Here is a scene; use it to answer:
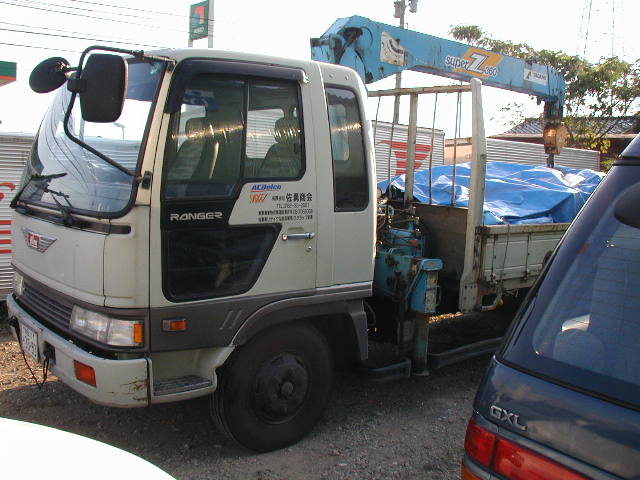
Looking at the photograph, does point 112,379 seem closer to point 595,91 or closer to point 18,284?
point 18,284

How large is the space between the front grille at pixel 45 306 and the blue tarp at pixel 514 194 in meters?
3.04

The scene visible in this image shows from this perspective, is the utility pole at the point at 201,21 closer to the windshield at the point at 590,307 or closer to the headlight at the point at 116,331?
the headlight at the point at 116,331

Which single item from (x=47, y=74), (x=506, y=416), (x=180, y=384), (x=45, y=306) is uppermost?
(x=47, y=74)

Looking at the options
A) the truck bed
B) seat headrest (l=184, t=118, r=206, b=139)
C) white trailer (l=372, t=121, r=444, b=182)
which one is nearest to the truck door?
seat headrest (l=184, t=118, r=206, b=139)

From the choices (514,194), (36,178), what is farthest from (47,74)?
(514,194)

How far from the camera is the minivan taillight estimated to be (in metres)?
1.59

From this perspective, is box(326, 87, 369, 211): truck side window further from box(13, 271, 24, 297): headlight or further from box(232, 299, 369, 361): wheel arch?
box(13, 271, 24, 297): headlight

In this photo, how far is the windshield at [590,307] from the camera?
1.68 m

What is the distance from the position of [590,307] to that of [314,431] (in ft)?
9.04

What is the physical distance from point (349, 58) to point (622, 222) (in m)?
3.90

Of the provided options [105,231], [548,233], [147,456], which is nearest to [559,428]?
[105,231]

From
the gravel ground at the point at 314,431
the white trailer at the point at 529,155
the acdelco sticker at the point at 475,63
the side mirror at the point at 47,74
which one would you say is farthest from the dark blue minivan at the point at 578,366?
the white trailer at the point at 529,155

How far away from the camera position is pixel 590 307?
1.78 m

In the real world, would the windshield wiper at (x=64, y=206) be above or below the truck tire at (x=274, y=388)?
above
